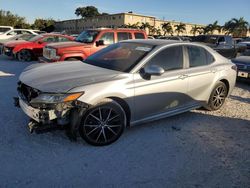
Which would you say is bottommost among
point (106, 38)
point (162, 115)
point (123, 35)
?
point (162, 115)

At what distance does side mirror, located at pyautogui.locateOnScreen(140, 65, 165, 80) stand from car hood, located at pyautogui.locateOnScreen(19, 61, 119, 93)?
454 mm

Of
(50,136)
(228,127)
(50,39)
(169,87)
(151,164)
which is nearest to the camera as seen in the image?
(151,164)

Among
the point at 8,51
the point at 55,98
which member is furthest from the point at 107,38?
the point at 55,98

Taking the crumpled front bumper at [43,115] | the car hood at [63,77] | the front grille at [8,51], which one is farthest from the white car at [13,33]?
the crumpled front bumper at [43,115]

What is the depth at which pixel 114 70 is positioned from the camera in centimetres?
448

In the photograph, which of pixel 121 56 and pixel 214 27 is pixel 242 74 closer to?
pixel 121 56

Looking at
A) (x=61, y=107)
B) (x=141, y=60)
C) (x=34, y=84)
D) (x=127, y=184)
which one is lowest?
(x=127, y=184)

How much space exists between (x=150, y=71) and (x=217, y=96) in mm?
2381

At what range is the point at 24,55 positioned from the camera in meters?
13.5

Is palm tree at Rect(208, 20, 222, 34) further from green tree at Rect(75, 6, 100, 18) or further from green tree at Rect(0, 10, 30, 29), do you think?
green tree at Rect(75, 6, 100, 18)

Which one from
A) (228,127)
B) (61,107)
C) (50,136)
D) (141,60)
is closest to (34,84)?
(61,107)

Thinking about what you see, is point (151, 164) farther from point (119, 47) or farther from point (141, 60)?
point (119, 47)

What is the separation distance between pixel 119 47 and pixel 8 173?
10.5ft

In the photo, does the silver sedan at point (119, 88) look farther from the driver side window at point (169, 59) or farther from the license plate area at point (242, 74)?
the license plate area at point (242, 74)
